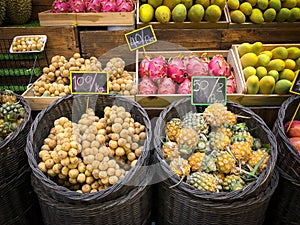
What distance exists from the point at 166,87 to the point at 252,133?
24.8 inches

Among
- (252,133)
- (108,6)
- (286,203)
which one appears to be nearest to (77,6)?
(108,6)

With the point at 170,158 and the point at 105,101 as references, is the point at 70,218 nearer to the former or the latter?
the point at 170,158

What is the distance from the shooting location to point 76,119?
5.64 ft

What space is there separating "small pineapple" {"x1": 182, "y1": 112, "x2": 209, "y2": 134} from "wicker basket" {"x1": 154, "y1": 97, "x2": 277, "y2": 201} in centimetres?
11

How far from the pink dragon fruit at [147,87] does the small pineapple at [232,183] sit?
0.79 metres

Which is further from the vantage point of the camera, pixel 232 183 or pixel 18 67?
pixel 18 67

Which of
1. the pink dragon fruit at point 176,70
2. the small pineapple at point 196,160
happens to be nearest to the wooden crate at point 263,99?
the pink dragon fruit at point 176,70

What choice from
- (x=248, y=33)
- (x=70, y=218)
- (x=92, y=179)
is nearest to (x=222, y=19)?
(x=248, y=33)

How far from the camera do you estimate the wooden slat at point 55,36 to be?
2184 millimetres

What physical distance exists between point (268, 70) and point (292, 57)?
24 cm

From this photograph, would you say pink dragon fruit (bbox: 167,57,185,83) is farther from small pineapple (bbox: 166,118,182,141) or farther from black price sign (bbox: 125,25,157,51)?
small pineapple (bbox: 166,118,182,141)

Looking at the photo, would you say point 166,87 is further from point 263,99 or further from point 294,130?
point 294,130

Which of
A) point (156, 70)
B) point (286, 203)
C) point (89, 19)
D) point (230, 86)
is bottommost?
point (286, 203)

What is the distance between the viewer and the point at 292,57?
210cm
